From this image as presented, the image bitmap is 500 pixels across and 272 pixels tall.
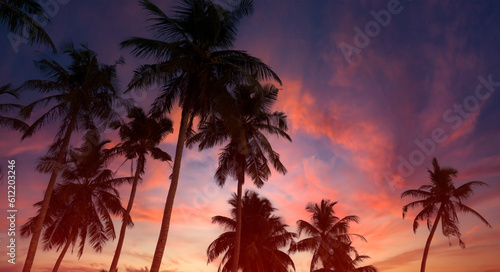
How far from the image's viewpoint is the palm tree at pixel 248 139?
83.5 feet

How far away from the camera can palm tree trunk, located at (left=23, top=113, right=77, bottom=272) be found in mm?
16875

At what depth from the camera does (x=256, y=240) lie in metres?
36.2

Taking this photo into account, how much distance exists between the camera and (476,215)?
114 ft

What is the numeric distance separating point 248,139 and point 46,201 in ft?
45.0

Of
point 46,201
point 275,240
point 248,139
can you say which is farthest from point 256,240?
point 46,201

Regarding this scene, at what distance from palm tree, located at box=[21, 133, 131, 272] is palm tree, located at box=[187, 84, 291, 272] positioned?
9744 mm

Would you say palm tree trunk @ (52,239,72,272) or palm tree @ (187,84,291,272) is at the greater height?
palm tree @ (187,84,291,272)

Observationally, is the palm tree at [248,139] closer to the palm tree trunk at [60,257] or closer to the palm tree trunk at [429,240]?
the palm tree trunk at [60,257]

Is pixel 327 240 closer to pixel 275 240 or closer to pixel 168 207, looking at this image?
pixel 275 240

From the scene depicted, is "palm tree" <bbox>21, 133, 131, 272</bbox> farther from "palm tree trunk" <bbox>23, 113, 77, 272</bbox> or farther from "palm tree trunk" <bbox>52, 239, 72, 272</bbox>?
"palm tree trunk" <bbox>23, 113, 77, 272</bbox>

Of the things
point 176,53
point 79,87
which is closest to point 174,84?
point 176,53

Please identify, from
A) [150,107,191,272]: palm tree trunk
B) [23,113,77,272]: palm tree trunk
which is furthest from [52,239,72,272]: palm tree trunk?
[150,107,191,272]: palm tree trunk

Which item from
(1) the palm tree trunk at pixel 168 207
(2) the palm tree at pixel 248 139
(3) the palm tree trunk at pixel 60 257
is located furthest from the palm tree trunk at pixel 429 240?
(3) the palm tree trunk at pixel 60 257

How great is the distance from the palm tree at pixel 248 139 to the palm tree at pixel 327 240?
17387 mm
